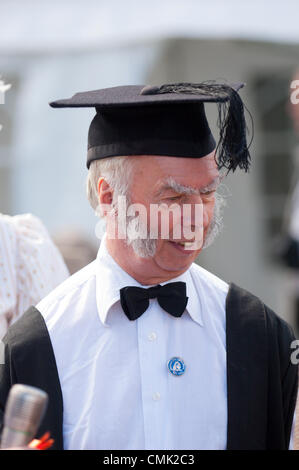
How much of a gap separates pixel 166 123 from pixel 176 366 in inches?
22.4

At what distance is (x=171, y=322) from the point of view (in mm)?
1692

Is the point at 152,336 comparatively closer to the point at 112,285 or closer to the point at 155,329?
the point at 155,329

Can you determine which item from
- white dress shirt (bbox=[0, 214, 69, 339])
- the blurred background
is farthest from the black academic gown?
the blurred background

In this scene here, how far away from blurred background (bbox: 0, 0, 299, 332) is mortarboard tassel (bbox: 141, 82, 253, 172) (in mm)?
1584

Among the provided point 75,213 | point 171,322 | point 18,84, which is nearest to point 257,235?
point 75,213

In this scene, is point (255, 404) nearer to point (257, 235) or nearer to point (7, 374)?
point (7, 374)

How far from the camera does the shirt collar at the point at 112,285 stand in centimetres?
168

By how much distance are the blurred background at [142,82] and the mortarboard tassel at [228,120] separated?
1.58 meters

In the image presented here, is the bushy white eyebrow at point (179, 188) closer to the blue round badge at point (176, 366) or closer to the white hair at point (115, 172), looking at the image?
the white hair at point (115, 172)

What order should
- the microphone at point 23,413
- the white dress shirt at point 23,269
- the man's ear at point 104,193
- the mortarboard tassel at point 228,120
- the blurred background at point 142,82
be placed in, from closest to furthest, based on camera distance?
the microphone at point 23,413
the mortarboard tassel at point 228,120
the man's ear at point 104,193
the white dress shirt at point 23,269
the blurred background at point 142,82

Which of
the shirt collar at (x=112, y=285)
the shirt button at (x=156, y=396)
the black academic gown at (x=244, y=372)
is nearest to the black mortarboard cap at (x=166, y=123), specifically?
the shirt collar at (x=112, y=285)

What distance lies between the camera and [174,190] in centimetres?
160

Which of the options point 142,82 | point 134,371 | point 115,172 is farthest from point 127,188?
point 142,82

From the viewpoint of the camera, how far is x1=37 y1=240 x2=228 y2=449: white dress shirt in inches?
63.3
